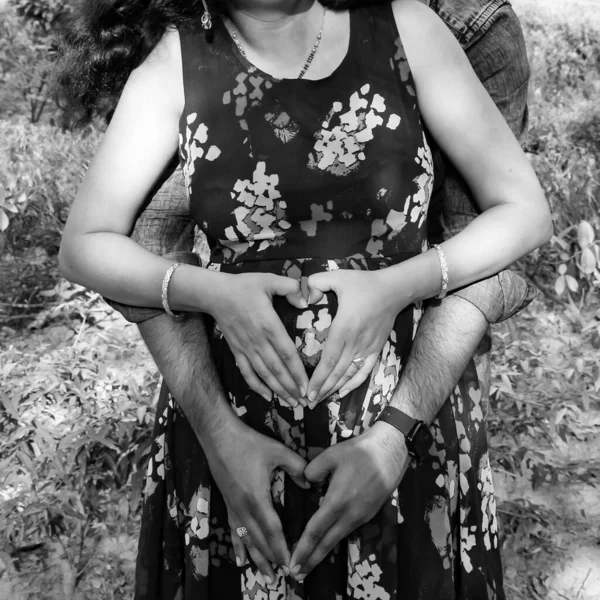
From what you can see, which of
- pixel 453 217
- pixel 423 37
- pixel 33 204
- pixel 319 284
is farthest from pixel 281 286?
pixel 33 204

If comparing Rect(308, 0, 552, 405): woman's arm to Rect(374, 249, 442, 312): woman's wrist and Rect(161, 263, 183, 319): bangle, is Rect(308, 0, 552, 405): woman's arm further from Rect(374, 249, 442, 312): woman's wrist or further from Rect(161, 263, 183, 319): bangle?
Rect(161, 263, 183, 319): bangle

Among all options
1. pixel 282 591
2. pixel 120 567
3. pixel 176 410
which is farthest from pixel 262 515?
pixel 120 567

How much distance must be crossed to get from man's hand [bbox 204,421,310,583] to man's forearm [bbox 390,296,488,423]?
0.24 meters

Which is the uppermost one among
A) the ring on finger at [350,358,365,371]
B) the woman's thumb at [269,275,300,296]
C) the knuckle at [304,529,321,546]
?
the woman's thumb at [269,275,300,296]

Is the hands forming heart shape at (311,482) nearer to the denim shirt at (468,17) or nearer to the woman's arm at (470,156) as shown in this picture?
the woman's arm at (470,156)

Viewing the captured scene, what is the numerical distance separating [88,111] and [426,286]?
92 cm

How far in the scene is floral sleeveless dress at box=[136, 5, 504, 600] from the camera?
4.64ft

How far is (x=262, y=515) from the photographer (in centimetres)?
140

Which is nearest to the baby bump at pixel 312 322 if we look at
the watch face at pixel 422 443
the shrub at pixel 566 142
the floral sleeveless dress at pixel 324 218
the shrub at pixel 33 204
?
the floral sleeveless dress at pixel 324 218

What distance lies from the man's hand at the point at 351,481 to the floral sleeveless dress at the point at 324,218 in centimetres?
5

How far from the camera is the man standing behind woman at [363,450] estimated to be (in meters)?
1.38

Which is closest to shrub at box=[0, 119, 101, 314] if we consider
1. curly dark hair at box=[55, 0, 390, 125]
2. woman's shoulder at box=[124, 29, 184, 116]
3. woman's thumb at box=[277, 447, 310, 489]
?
curly dark hair at box=[55, 0, 390, 125]

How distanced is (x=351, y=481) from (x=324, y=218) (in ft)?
1.60

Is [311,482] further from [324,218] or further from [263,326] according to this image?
[324,218]
